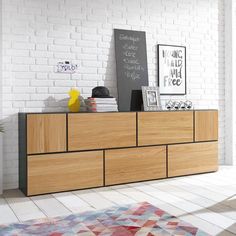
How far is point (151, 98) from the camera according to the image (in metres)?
4.71

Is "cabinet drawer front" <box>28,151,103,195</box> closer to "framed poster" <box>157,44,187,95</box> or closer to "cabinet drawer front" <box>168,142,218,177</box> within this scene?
"cabinet drawer front" <box>168,142,218,177</box>

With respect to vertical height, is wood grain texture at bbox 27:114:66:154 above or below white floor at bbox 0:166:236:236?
above

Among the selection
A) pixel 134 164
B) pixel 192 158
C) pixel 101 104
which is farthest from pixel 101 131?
pixel 192 158

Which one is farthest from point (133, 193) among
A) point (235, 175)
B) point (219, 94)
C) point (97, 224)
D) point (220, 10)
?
point (220, 10)

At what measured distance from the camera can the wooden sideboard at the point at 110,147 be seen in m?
3.82

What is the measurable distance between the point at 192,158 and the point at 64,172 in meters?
1.82

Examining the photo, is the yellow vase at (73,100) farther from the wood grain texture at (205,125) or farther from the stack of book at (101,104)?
the wood grain texture at (205,125)

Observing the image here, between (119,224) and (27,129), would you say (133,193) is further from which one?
(27,129)

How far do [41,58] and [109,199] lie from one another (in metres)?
1.88

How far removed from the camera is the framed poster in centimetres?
506

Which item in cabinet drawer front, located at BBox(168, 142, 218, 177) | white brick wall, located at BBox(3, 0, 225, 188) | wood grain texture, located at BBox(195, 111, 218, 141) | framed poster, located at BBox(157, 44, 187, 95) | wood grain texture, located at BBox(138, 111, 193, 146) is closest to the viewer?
white brick wall, located at BBox(3, 0, 225, 188)

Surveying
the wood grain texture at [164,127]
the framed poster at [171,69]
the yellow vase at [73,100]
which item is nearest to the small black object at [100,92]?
the yellow vase at [73,100]

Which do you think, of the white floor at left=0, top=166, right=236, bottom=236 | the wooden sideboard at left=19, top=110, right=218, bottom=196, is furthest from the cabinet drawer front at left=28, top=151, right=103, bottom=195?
the white floor at left=0, top=166, right=236, bottom=236

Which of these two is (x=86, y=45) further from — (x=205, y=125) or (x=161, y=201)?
(x=161, y=201)
